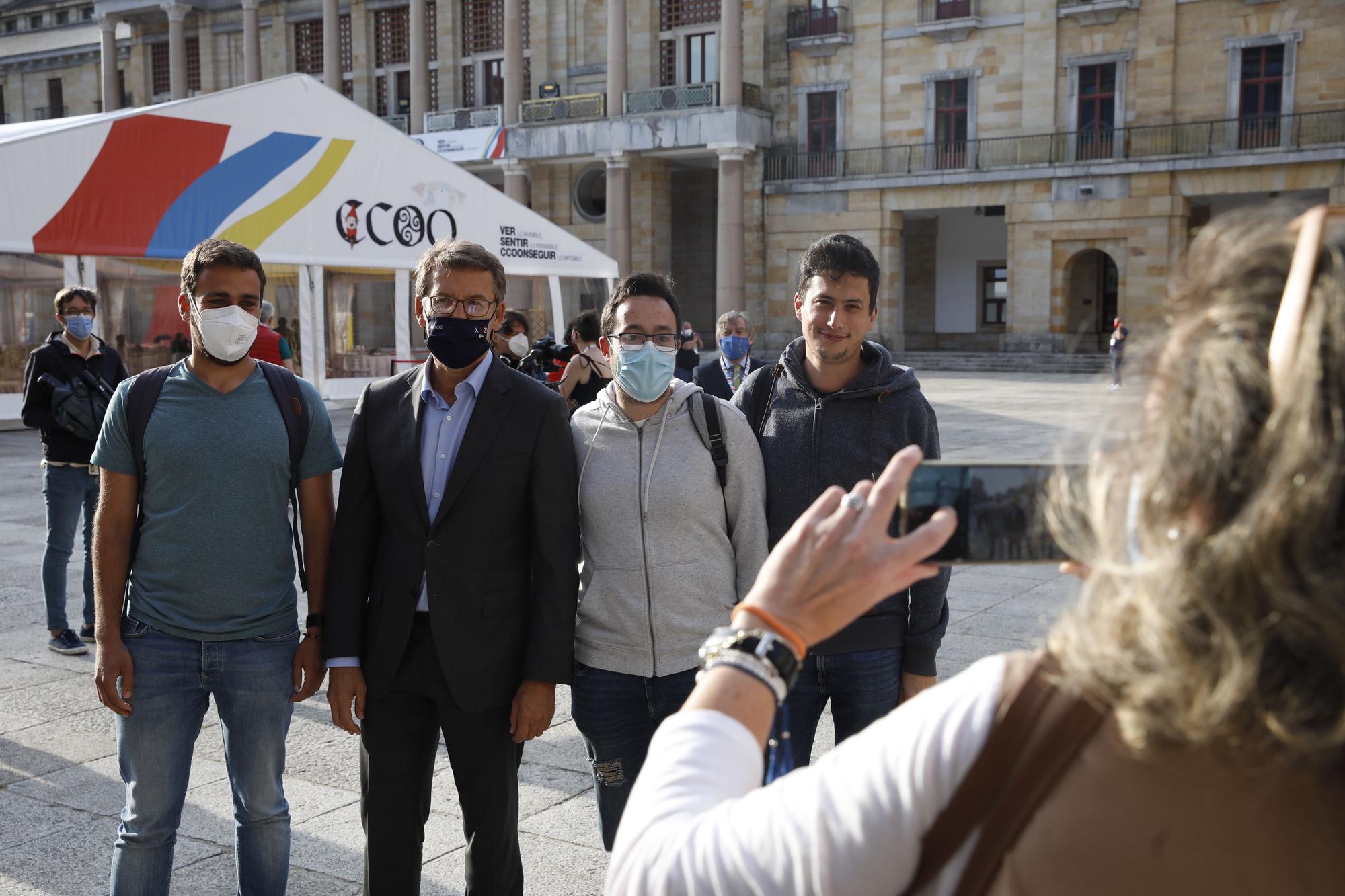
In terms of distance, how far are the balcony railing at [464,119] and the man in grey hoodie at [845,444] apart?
37260 millimetres

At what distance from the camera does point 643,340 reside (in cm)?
324

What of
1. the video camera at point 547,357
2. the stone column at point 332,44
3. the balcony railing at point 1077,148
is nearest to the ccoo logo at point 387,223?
the video camera at point 547,357

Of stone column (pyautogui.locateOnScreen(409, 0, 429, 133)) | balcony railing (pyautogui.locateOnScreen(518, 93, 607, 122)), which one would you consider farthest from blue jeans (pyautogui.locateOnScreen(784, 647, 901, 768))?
stone column (pyautogui.locateOnScreen(409, 0, 429, 133))

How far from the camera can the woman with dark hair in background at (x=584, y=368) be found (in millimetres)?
6711

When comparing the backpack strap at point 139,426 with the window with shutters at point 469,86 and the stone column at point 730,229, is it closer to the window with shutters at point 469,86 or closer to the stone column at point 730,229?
the stone column at point 730,229

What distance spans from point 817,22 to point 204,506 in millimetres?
36558

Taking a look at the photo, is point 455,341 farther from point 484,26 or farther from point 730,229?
point 484,26

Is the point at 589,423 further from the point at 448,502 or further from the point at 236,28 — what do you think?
the point at 236,28

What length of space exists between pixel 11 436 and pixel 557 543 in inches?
651

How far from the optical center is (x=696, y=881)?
1.08 meters

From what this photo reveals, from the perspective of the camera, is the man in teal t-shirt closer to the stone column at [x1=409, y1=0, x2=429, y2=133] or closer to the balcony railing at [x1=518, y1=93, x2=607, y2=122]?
the balcony railing at [x1=518, y1=93, x2=607, y2=122]

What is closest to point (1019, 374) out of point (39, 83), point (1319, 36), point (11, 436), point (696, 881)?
point (1319, 36)

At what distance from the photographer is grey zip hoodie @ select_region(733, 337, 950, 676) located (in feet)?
10.4

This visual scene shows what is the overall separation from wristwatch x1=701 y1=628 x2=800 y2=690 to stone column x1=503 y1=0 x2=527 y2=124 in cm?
3885
